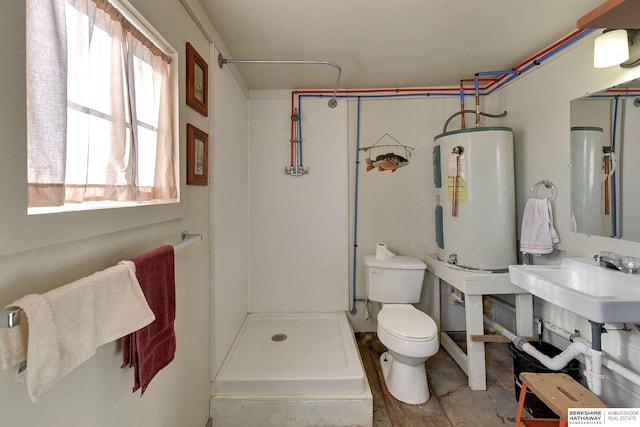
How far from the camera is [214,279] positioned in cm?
159

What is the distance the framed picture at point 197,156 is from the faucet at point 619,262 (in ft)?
7.15

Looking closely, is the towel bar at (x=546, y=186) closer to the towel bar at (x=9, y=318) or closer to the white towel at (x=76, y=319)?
the white towel at (x=76, y=319)

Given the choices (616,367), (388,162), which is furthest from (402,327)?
(388,162)

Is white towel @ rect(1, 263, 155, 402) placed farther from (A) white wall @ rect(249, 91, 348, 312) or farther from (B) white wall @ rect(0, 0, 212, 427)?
(A) white wall @ rect(249, 91, 348, 312)

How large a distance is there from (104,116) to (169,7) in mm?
650

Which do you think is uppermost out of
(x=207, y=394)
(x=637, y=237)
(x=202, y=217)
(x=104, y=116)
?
(x=104, y=116)

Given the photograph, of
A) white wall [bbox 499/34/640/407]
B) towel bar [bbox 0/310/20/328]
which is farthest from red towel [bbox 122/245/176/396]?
white wall [bbox 499/34/640/407]

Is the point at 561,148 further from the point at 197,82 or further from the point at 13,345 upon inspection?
the point at 13,345

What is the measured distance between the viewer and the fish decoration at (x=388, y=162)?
2393 millimetres

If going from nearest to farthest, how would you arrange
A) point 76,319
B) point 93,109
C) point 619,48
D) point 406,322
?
point 76,319 → point 93,109 → point 619,48 → point 406,322

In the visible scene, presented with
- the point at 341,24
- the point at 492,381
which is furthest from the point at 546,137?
the point at 492,381

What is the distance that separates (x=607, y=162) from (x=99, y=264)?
7.98 ft

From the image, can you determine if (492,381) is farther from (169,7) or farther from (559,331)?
(169,7)

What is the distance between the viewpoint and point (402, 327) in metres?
1.75
